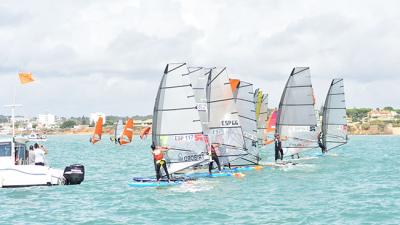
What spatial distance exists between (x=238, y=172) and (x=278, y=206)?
37.8 feet

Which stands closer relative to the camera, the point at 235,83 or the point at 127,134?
the point at 235,83

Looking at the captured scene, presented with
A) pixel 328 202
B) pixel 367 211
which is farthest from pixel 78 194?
pixel 367 211

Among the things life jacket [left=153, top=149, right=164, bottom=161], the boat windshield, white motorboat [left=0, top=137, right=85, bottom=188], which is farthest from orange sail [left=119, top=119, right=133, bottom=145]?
life jacket [left=153, top=149, right=164, bottom=161]

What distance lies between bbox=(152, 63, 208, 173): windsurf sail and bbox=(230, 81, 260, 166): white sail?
8723 mm

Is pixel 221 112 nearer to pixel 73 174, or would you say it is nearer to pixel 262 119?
pixel 73 174

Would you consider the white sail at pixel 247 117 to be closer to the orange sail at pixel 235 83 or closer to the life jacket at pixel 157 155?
the orange sail at pixel 235 83

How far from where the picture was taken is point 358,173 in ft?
126

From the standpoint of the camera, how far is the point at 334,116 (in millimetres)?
51156

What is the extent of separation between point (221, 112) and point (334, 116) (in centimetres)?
1793

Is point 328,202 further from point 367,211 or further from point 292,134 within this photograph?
point 292,134

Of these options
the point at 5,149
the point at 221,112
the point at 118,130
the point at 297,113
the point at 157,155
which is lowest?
the point at 157,155

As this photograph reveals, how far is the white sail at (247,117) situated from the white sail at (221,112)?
3480 mm

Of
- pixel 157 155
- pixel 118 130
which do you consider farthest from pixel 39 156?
pixel 118 130

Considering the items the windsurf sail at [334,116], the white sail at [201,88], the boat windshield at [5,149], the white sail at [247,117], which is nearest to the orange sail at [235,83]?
the white sail at [247,117]
